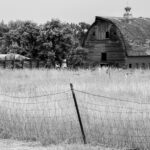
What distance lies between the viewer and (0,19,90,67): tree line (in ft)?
147

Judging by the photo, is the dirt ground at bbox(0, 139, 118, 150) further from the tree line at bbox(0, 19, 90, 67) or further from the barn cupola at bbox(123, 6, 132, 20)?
the barn cupola at bbox(123, 6, 132, 20)

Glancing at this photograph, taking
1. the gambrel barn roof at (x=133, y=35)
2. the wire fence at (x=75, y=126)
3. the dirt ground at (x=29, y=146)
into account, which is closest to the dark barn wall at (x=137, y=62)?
the gambrel barn roof at (x=133, y=35)

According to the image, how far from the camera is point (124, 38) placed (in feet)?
144

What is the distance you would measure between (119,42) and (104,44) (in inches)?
87.0

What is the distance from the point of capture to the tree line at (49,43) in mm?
44906

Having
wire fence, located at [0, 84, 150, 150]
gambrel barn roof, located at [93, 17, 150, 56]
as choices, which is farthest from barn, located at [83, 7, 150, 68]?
wire fence, located at [0, 84, 150, 150]

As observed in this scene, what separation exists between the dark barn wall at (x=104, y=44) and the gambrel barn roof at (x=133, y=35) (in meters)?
0.70

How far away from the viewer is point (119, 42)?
4516cm

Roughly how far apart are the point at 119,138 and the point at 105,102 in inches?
166

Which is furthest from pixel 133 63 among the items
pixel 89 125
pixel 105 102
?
pixel 89 125

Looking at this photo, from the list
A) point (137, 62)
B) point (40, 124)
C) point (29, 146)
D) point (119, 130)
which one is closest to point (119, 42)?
point (137, 62)

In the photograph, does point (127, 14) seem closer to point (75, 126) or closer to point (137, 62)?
point (137, 62)

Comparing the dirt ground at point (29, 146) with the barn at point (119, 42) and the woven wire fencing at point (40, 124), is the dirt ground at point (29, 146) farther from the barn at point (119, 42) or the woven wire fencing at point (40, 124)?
the barn at point (119, 42)

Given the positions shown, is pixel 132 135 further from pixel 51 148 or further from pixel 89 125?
pixel 51 148
